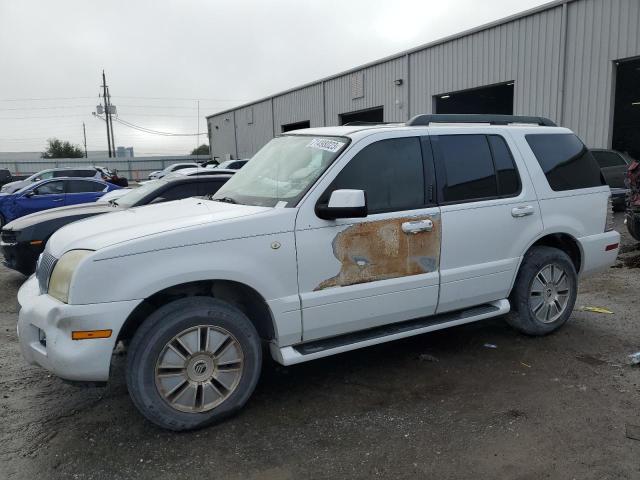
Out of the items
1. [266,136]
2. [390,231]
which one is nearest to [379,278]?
[390,231]

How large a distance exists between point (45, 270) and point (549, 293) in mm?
4258

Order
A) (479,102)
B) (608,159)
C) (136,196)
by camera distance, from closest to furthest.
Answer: (136,196) < (608,159) < (479,102)

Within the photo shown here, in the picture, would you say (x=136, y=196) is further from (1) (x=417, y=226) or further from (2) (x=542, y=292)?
(2) (x=542, y=292)

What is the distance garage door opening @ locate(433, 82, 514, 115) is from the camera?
22188 millimetres

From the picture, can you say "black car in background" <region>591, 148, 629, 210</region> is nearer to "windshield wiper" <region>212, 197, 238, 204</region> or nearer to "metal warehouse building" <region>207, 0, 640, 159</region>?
"metal warehouse building" <region>207, 0, 640, 159</region>

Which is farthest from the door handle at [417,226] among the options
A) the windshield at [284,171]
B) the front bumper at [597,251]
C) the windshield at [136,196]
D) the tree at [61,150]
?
the tree at [61,150]

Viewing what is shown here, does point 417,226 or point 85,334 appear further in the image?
point 417,226

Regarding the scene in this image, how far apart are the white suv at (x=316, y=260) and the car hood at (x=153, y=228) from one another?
0.01 meters

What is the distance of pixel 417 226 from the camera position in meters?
4.08

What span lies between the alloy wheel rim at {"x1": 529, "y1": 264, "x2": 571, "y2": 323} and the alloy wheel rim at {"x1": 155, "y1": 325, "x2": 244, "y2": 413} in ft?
9.44

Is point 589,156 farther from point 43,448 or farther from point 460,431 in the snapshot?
point 43,448

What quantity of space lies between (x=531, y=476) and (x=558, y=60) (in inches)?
592

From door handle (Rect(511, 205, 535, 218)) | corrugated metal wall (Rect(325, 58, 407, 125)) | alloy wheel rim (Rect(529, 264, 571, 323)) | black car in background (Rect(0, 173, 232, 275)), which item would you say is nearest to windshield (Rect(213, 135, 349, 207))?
door handle (Rect(511, 205, 535, 218))

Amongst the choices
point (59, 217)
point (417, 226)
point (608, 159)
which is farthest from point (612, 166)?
point (59, 217)
